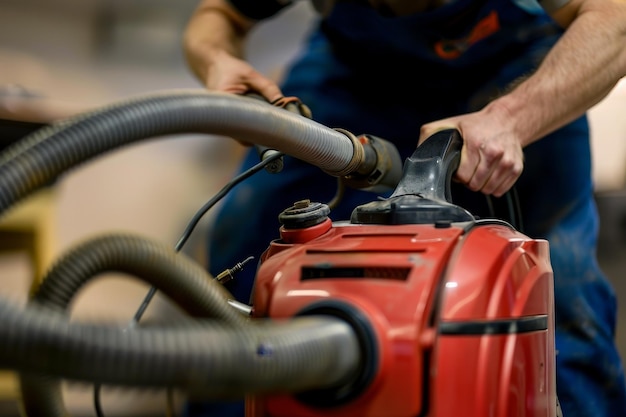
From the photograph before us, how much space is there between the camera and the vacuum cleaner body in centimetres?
47

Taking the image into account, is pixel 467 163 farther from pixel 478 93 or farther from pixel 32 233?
pixel 32 233

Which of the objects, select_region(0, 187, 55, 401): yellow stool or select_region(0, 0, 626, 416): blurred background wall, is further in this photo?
select_region(0, 0, 626, 416): blurred background wall

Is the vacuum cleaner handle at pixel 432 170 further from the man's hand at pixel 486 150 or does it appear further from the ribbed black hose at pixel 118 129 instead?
the ribbed black hose at pixel 118 129

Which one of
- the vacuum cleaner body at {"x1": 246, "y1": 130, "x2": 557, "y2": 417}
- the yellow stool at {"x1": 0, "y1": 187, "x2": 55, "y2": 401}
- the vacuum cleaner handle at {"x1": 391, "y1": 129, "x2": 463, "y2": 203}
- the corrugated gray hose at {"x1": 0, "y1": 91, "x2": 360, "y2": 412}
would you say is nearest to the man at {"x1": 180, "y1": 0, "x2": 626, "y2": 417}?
the vacuum cleaner handle at {"x1": 391, "y1": 129, "x2": 463, "y2": 203}

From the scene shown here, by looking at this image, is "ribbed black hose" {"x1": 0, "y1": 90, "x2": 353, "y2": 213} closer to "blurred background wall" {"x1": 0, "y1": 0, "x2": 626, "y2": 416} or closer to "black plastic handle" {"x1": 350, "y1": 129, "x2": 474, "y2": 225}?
"black plastic handle" {"x1": 350, "y1": 129, "x2": 474, "y2": 225}

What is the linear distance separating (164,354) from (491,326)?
0.87ft

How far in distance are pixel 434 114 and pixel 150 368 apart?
2.72ft

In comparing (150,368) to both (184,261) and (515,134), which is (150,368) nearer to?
(184,261)

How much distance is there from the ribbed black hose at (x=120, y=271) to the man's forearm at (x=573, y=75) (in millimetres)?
475

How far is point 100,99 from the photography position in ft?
6.20

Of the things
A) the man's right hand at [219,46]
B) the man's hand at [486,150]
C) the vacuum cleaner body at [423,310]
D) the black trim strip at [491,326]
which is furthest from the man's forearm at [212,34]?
the black trim strip at [491,326]

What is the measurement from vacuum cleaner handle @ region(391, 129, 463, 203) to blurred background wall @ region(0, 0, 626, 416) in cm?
121

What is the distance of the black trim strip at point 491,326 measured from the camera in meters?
0.49

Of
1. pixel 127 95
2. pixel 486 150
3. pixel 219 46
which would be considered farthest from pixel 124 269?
pixel 127 95
